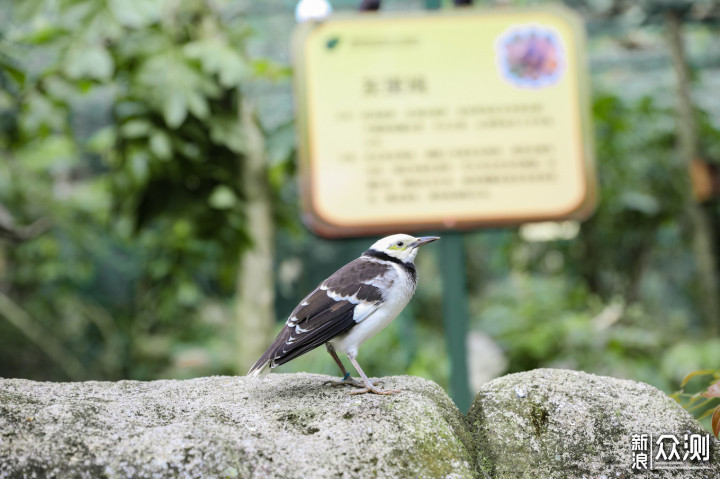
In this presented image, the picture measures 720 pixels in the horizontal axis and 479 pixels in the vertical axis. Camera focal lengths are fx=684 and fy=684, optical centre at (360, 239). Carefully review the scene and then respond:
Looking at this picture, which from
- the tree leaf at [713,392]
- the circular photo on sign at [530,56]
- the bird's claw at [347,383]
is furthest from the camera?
the circular photo on sign at [530,56]

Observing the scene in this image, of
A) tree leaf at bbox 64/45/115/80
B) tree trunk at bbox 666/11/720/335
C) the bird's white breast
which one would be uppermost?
tree leaf at bbox 64/45/115/80

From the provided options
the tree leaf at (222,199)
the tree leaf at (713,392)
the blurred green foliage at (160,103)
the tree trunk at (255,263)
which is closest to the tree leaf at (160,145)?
the blurred green foliage at (160,103)

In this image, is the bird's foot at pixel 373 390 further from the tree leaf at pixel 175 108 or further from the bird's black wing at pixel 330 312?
the tree leaf at pixel 175 108

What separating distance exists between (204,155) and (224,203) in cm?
40

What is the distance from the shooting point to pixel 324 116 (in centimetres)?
336

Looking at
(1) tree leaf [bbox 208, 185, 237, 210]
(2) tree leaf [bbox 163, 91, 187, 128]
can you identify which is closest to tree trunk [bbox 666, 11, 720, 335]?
(1) tree leaf [bbox 208, 185, 237, 210]

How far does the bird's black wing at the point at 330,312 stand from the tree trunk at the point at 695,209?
14.9 feet

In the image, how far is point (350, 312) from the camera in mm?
1614

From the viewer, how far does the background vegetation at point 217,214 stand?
3.26 meters

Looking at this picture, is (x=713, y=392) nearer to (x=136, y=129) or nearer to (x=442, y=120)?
(x=442, y=120)

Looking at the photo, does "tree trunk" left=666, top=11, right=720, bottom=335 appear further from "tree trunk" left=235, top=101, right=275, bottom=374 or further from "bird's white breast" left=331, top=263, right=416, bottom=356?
"bird's white breast" left=331, top=263, right=416, bottom=356

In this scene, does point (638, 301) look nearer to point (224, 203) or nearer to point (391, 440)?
point (224, 203)

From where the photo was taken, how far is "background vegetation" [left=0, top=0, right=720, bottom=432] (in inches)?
128

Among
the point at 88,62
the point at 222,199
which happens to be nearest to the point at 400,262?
the point at 222,199
